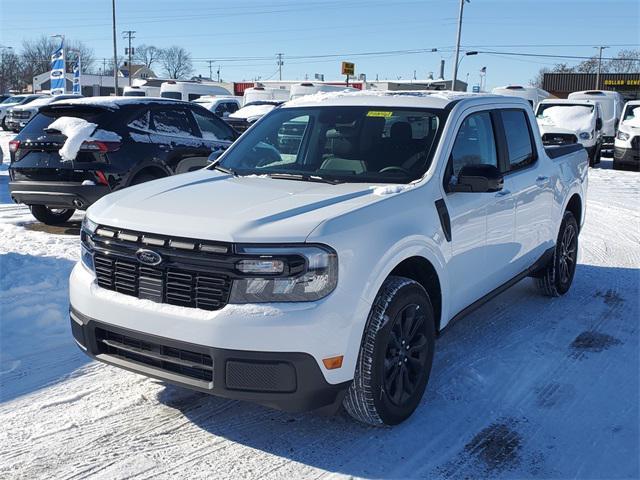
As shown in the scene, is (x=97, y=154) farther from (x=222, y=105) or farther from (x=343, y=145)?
(x=222, y=105)

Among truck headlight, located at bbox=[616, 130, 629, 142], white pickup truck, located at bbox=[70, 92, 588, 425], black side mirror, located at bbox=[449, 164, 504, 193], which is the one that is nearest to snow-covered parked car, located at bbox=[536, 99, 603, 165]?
truck headlight, located at bbox=[616, 130, 629, 142]

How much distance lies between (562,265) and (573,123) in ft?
48.9

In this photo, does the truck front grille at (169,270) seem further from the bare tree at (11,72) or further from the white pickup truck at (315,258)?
the bare tree at (11,72)

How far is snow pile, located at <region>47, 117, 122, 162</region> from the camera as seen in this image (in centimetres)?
769

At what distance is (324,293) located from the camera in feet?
10.4

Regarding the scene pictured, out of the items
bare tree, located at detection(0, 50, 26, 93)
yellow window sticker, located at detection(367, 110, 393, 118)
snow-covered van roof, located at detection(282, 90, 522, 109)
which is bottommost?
bare tree, located at detection(0, 50, 26, 93)

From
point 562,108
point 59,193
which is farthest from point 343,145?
point 562,108

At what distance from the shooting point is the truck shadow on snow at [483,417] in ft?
11.2

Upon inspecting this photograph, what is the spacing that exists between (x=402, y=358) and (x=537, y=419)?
0.90 metres

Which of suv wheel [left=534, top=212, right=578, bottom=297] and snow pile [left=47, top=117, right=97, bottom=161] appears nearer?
suv wheel [left=534, top=212, right=578, bottom=297]

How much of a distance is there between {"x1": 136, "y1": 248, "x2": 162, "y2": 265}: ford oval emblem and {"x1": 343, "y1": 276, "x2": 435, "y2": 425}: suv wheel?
3.59 feet

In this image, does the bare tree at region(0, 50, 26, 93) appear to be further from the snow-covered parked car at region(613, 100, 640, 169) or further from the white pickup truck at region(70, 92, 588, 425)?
the white pickup truck at region(70, 92, 588, 425)

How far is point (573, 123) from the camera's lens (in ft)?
65.0

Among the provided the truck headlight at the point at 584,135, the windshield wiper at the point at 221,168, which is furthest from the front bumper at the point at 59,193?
the truck headlight at the point at 584,135
